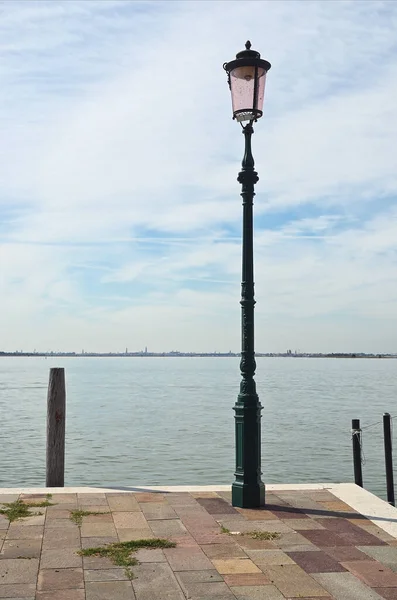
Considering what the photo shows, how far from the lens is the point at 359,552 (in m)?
6.76

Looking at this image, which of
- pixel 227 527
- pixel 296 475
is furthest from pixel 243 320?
pixel 296 475

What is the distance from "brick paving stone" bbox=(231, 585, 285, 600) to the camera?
554cm

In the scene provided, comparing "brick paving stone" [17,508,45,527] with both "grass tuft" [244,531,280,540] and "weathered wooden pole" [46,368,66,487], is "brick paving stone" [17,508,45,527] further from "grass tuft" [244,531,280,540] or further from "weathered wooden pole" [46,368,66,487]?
"weathered wooden pole" [46,368,66,487]

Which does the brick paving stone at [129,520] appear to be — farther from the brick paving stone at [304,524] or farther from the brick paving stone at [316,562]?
the brick paving stone at [316,562]

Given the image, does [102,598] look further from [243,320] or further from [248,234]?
[248,234]

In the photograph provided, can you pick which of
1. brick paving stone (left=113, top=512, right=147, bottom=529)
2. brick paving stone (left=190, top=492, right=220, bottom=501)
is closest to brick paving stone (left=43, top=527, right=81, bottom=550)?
brick paving stone (left=113, top=512, right=147, bottom=529)

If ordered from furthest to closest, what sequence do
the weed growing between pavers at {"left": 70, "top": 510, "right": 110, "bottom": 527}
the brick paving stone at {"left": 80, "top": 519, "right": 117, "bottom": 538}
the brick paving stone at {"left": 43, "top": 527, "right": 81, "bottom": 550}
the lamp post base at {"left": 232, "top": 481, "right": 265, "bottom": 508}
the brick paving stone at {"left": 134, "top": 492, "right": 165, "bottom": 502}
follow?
the brick paving stone at {"left": 134, "top": 492, "right": 165, "bottom": 502} < the lamp post base at {"left": 232, "top": 481, "right": 265, "bottom": 508} < the weed growing between pavers at {"left": 70, "top": 510, "right": 110, "bottom": 527} < the brick paving stone at {"left": 80, "top": 519, "right": 117, "bottom": 538} < the brick paving stone at {"left": 43, "top": 527, "right": 81, "bottom": 550}

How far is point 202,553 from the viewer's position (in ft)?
21.8

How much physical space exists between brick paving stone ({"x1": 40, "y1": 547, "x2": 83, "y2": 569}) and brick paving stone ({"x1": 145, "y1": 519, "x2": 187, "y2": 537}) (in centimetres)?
98

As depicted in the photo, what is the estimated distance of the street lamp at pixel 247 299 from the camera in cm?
873

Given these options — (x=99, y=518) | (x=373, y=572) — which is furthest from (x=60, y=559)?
(x=373, y=572)

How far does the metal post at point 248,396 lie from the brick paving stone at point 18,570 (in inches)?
120

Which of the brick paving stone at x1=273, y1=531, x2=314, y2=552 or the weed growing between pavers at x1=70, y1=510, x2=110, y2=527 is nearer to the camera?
the brick paving stone at x1=273, y1=531, x2=314, y2=552

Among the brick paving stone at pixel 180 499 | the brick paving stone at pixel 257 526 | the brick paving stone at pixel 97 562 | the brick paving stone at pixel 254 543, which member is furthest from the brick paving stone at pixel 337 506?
the brick paving stone at pixel 97 562
